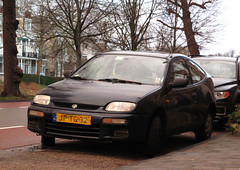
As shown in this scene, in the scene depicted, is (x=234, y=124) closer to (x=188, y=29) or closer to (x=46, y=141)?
(x=46, y=141)

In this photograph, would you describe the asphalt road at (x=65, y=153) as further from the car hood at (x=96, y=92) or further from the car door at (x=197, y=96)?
the car hood at (x=96, y=92)

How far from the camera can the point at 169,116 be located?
745 cm

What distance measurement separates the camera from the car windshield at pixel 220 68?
12.8 metres

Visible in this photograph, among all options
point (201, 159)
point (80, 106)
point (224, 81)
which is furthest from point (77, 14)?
point (201, 159)

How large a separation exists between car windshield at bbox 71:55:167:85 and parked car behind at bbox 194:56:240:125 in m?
4.01

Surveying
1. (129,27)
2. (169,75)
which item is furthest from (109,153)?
(129,27)

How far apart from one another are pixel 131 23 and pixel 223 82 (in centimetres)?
1981

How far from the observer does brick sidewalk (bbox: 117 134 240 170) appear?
5.43 metres

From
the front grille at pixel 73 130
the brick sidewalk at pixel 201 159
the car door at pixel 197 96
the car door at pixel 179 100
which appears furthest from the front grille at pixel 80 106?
the car door at pixel 197 96

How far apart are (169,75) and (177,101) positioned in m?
0.43

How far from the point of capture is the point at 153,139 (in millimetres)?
6918

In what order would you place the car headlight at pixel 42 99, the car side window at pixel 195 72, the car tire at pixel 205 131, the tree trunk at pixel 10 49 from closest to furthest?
the car headlight at pixel 42 99, the car side window at pixel 195 72, the car tire at pixel 205 131, the tree trunk at pixel 10 49

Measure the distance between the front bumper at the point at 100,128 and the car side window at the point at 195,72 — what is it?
2.42 meters

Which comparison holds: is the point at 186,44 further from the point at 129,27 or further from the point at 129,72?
the point at 129,72
